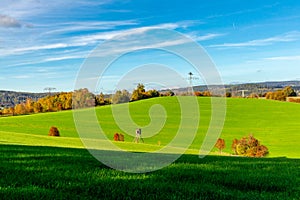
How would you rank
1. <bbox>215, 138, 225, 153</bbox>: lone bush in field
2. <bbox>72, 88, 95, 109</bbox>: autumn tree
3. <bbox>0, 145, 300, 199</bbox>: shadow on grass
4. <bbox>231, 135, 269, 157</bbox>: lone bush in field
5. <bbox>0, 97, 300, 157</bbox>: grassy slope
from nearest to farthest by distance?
<bbox>0, 145, 300, 199</bbox>: shadow on grass, <bbox>72, 88, 95, 109</bbox>: autumn tree, <bbox>231, 135, 269, 157</bbox>: lone bush in field, <bbox>215, 138, 225, 153</bbox>: lone bush in field, <bbox>0, 97, 300, 157</bbox>: grassy slope

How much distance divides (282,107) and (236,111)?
2057cm

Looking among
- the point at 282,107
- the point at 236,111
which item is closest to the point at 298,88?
the point at 282,107

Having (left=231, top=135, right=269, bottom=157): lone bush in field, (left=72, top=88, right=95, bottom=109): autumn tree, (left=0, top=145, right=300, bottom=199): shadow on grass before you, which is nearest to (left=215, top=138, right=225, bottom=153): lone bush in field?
(left=231, top=135, right=269, bottom=157): lone bush in field

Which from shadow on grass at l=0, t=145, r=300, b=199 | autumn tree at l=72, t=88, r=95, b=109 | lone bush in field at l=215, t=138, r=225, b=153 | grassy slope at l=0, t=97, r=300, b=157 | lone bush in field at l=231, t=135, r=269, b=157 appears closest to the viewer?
shadow on grass at l=0, t=145, r=300, b=199

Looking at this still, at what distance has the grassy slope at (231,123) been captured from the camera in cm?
7788

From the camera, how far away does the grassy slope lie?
7788 cm

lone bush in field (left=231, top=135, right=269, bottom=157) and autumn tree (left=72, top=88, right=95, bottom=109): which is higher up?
autumn tree (left=72, top=88, right=95, bottom=109)

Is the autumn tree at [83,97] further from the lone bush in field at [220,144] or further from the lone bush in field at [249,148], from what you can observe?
the lone bush in field at [220,144]

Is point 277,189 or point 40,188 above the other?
point 40,188

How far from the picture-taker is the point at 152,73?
10.8 meters

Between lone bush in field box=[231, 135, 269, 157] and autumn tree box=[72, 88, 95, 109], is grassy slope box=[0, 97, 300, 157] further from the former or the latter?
autumn tree box=[72, 88, 95, 109]

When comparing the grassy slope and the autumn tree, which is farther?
the grassy slope

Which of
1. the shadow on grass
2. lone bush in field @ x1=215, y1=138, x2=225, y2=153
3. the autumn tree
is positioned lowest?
lone bush in field @ x1=215, y1=138, x2=225, y2=153

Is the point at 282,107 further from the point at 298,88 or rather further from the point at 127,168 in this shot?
the point at 127,168
